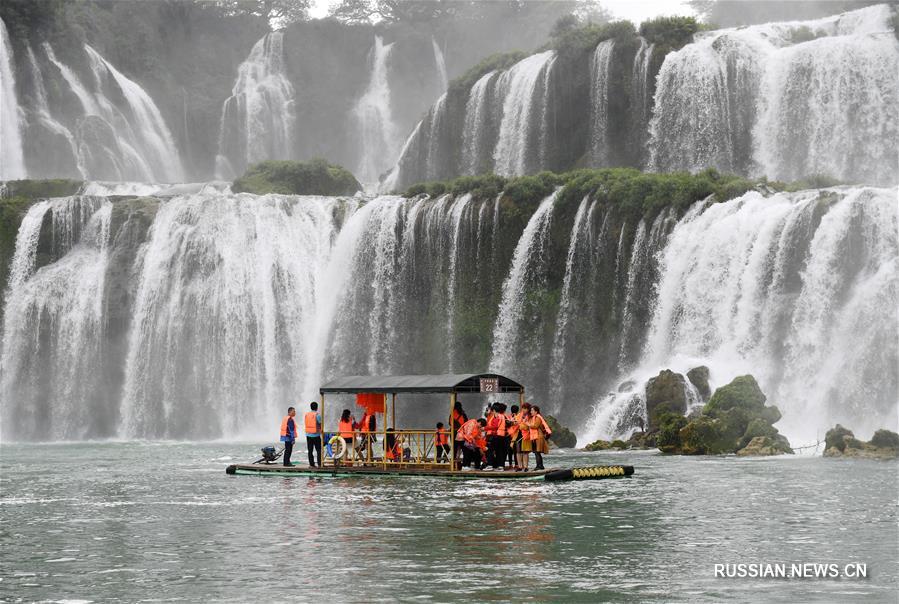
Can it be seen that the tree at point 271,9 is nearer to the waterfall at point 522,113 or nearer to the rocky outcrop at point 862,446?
the waterfall at point 522,113

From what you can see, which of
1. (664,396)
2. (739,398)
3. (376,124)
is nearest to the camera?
(739,398)

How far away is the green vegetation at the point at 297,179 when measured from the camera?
72312 mm

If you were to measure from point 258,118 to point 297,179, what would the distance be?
26630 mm

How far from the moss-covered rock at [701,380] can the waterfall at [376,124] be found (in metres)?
58.4

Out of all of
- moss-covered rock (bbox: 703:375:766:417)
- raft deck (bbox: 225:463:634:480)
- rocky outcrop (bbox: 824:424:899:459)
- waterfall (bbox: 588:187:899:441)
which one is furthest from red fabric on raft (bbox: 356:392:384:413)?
waterfall (bbox: 588:187:899:441)

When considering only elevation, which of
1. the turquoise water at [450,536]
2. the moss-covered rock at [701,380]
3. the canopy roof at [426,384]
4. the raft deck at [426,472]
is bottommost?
the turquoise water at [450,536]

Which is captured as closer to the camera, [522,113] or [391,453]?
[391,453]

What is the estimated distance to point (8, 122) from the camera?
80.0 m

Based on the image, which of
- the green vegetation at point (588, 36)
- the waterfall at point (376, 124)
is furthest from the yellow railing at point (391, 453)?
the waterfall at point (376, 124)

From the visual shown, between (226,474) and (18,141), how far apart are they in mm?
53771

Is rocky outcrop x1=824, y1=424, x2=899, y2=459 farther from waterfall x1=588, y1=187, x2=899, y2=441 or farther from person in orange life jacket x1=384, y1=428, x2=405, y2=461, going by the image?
person in orange life jacket x1=384, y1=428, x2=405, y2=461

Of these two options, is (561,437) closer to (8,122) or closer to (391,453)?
(391,453)

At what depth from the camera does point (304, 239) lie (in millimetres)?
61281

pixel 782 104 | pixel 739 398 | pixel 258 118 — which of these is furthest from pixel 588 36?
pixel 258 118
